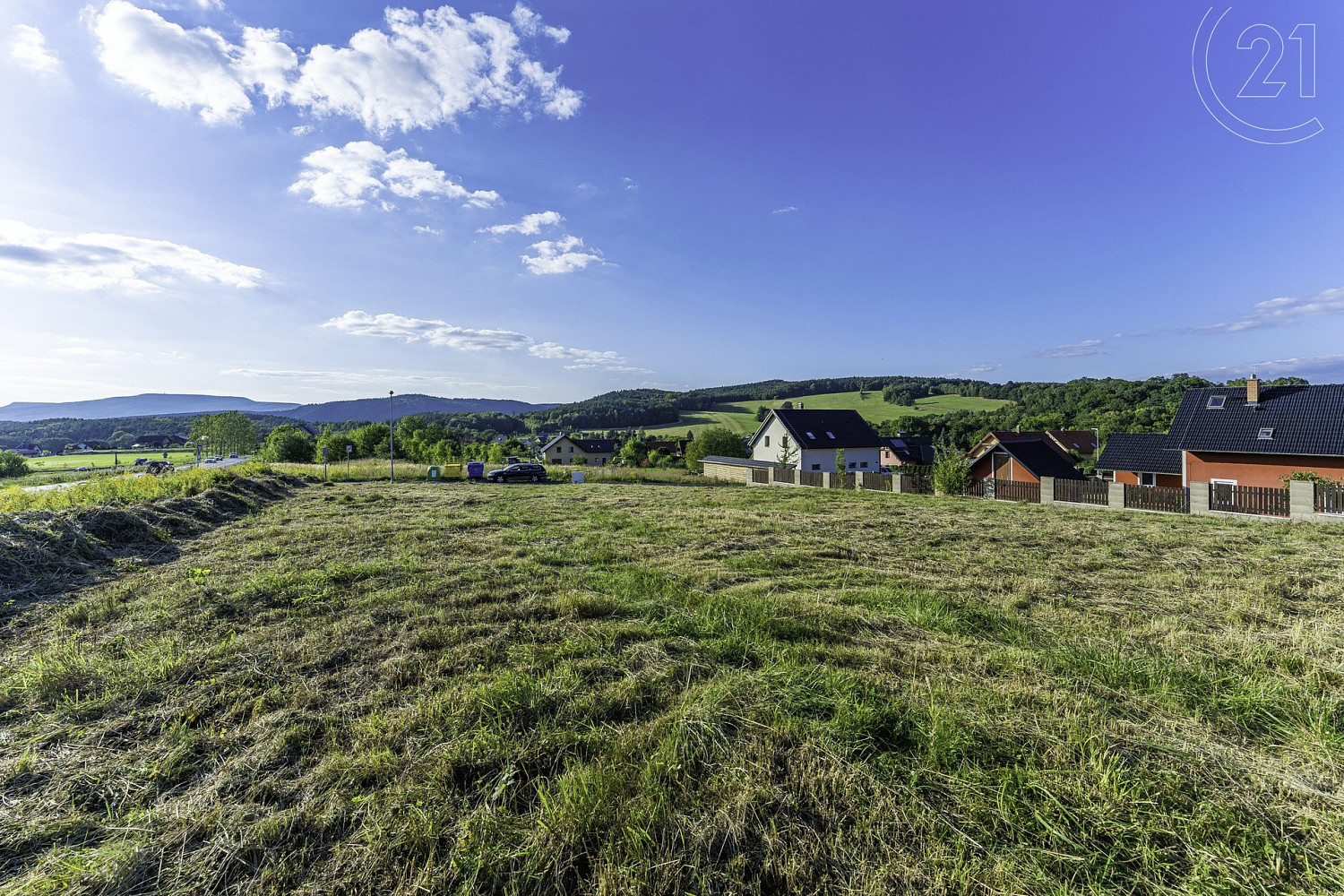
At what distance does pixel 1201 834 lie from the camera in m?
2.42

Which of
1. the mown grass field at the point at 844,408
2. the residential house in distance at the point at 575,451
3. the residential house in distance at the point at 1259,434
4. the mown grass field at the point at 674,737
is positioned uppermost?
the mown grass field at the point at 844,408

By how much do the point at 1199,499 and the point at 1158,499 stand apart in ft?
3.25

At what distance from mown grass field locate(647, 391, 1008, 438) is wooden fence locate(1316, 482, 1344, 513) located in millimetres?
62062

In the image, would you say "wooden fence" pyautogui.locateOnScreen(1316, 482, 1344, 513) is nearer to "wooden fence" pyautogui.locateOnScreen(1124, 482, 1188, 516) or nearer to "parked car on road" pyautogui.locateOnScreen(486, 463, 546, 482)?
"wooden fence" pyautogui.locateOnScreen(1124, 482, 1188, 516)

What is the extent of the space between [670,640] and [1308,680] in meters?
5.40

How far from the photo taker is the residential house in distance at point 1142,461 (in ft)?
81.0

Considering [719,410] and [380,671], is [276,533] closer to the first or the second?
[380,671]

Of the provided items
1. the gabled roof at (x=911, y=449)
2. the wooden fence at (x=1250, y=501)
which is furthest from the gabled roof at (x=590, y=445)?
the wooden fence at (x=1250, y=501)

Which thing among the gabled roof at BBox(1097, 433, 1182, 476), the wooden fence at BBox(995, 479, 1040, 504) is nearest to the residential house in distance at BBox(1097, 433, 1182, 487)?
the gabled roof at BBox(1097, 433, 1182, 476)

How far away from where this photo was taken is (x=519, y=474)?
30.2m

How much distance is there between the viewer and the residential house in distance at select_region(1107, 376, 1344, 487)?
18797 mm

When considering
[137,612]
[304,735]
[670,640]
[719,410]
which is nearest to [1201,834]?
[670,640]

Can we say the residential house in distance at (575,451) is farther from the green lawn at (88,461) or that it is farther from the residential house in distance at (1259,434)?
the residential house in distance at (1259,434)

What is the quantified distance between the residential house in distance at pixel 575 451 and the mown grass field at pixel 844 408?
14.6 meters
